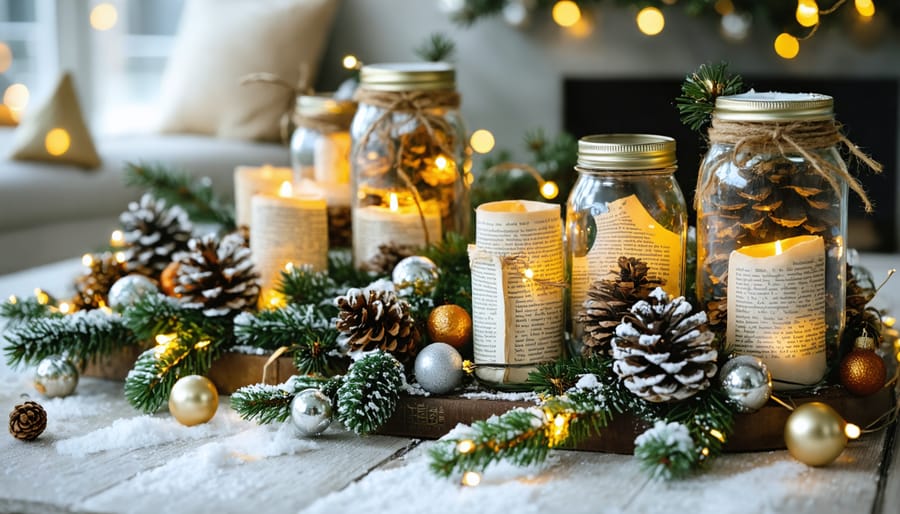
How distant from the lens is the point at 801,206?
2.93ft

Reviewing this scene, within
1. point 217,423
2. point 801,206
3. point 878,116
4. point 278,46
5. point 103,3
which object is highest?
point 103,3

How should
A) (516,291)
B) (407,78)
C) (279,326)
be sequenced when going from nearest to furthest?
(516,291) < (279,326) < (407,78)

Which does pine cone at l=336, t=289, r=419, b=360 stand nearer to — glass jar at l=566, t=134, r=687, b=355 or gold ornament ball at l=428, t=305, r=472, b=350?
gold ornament ball at l=428, t=305, r=472, b=350

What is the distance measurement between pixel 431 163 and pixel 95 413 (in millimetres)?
450

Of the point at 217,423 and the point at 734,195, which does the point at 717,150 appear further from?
the point at 217,423

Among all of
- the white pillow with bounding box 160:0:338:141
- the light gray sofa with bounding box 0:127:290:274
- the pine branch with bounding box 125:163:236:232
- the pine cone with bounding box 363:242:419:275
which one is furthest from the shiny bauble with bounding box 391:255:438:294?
the white pillow with bounding box 160:0:338:141

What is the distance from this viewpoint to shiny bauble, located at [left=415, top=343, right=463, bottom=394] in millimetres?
925

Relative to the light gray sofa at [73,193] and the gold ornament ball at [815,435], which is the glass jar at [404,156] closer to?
the gold ornament ball at [815,435]

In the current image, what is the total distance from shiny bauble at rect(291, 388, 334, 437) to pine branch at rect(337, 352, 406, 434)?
0.5 inches

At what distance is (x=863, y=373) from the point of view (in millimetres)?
888

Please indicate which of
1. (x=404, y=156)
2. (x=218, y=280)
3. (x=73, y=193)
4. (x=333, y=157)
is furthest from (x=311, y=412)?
(x=73, y=193)

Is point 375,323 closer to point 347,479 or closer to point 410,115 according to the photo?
point 347,479

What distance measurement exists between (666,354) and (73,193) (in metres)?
2.12

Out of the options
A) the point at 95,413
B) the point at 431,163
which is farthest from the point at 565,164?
the point at 95,413
